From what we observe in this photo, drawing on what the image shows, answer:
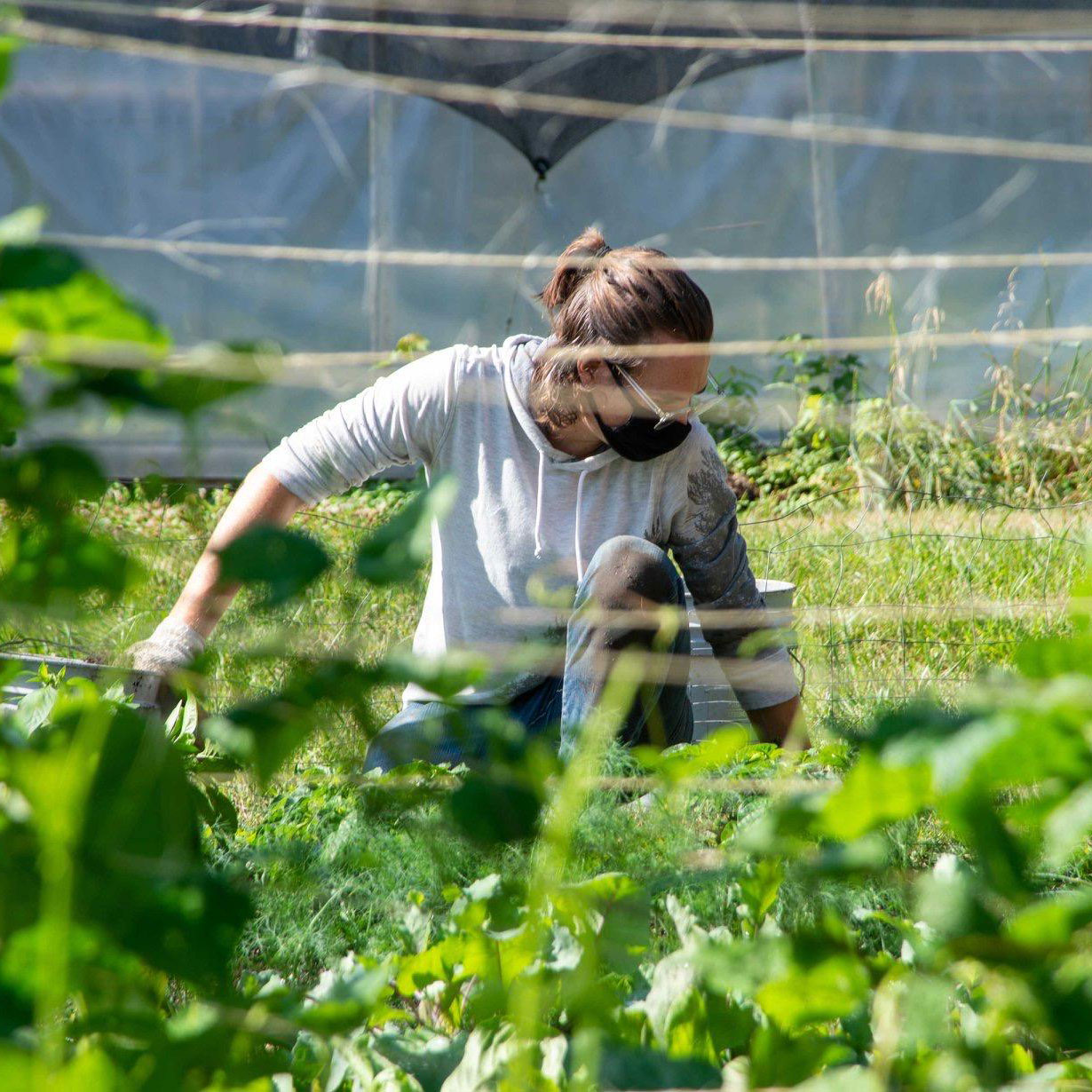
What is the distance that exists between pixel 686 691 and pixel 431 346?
3857 millimetres

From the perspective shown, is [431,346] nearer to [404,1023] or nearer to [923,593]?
[923,593]

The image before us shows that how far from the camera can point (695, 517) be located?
1.92 m

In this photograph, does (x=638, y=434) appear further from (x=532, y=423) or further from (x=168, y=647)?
(x=168, y=647)

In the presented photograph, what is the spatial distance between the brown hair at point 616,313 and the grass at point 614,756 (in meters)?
0.41

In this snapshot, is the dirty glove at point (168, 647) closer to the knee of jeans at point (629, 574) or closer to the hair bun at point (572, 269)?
the knee of jeans at point (629, 574)

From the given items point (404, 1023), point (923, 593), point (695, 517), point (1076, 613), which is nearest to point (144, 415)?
point (1076, 613)

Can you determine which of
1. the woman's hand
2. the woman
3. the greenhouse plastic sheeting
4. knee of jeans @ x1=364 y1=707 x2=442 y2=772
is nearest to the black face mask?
A: the woman

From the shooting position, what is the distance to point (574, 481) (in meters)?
1.90

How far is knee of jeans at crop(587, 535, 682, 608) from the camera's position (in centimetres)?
167

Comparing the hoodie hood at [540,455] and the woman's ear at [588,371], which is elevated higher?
the woman's ear at [588,371]

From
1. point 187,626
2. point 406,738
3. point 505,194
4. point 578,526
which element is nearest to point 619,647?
point 578,526

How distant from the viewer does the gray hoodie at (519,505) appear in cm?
186

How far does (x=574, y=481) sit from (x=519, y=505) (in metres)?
0.10

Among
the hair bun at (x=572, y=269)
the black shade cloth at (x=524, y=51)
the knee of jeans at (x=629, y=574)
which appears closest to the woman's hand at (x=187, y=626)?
the knee of jeans at (x=629, y=574)
